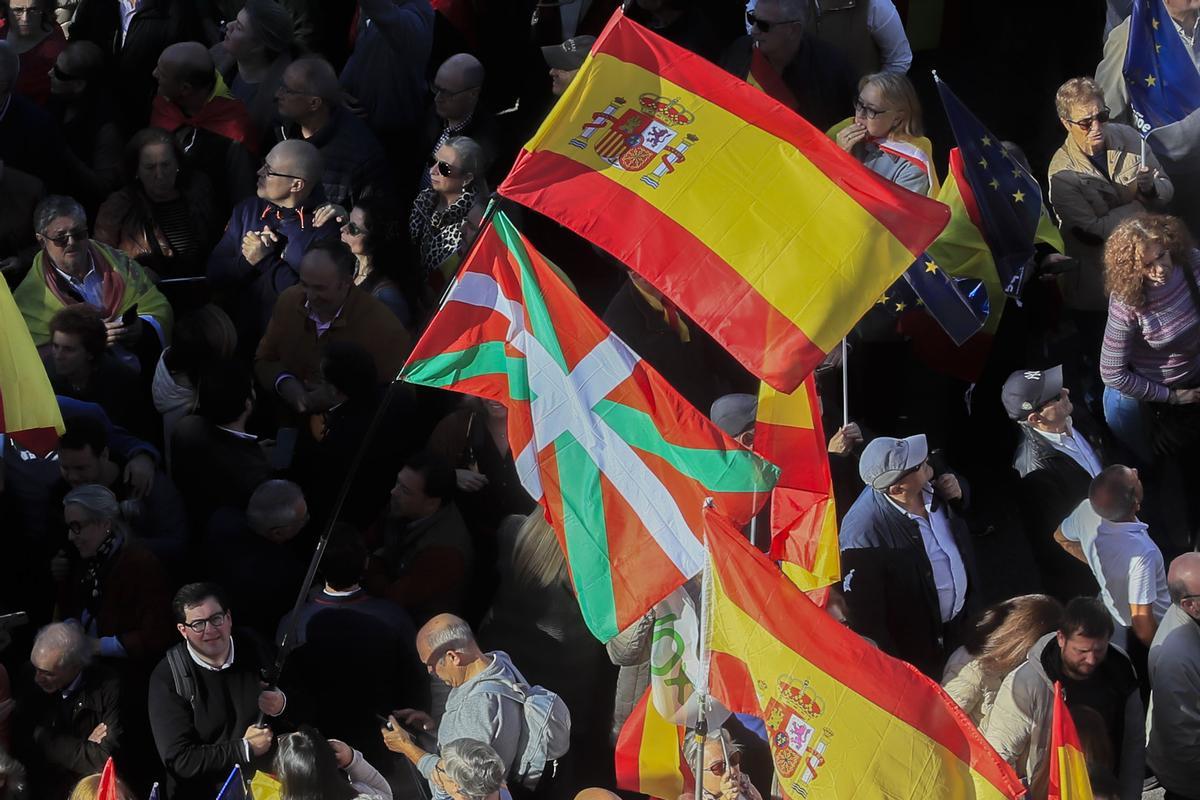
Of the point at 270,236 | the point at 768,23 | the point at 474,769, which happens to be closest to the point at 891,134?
the point at 768,23

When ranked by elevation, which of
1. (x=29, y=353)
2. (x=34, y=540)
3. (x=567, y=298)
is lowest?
(x=34, y=540)

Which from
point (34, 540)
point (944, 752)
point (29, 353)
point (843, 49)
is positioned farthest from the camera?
point (843, 49)

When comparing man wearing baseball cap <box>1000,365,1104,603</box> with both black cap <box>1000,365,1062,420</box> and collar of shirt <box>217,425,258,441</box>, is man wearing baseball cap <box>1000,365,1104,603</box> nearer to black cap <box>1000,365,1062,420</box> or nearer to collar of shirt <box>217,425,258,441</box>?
black cap <box>1000,365,1062,420</box>

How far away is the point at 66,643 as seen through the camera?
7.54m

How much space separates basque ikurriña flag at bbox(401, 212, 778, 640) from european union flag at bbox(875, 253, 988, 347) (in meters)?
1.86

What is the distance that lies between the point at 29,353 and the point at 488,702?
6.63 ft

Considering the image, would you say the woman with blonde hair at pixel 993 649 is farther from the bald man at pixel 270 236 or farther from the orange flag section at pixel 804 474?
the bald man at pixel 270 236

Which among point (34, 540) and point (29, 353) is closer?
point (29, 353)

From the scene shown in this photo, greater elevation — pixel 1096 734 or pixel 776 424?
pixel 776 424

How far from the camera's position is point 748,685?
6.77 m

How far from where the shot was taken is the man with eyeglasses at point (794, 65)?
32.3 feet

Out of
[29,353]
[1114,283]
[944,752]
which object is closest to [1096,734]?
[944,752]

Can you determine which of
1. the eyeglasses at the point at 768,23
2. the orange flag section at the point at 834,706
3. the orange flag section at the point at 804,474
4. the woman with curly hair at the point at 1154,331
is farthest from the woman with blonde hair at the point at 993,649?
the eyeglasses at the point at 768,23

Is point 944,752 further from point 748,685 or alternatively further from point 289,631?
point 289,631
